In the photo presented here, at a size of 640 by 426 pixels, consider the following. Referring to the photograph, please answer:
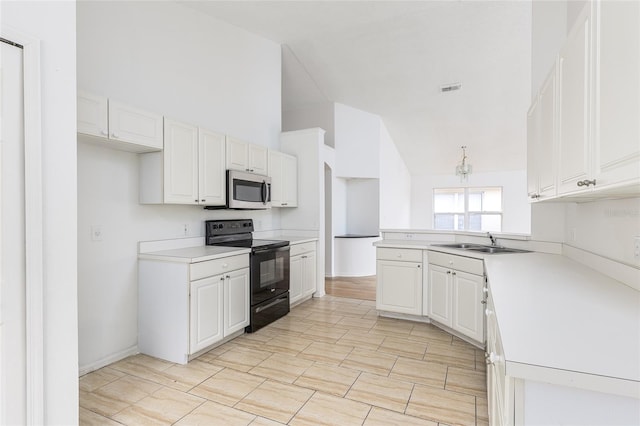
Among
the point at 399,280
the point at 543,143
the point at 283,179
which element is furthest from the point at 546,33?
the point at 283,179

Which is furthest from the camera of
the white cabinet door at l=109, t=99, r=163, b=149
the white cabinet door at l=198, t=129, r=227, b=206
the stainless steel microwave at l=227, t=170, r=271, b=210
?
the stainless steel microwave at l=227, t=170, r=271, b=210

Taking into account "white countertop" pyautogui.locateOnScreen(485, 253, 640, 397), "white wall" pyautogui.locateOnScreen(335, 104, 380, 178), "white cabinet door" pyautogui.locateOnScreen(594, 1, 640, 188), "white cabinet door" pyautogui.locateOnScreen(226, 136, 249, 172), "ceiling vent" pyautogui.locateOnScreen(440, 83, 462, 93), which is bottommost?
"white countertop" pyautogui.locateOnScreen(485, 253, 640, 397)

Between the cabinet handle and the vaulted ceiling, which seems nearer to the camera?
the cabinet handle

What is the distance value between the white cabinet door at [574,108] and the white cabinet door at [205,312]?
264 cm

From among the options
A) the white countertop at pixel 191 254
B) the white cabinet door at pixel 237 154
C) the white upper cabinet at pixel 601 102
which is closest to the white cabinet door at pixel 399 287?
the white countertop at pixel 191 254

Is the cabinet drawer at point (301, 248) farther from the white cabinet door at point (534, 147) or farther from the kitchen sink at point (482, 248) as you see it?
the white cabinet door at point (534, 147)

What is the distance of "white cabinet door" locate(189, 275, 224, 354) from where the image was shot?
279 cm

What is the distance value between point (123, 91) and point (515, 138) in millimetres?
7130

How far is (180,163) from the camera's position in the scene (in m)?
3.06

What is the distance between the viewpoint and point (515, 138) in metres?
6.97

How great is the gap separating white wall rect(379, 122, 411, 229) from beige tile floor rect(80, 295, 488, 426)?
406 centimetres

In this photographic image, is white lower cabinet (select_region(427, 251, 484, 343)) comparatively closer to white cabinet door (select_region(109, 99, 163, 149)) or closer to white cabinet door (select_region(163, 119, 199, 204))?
white cabinet door (select_region(163, 119, 199, 204))

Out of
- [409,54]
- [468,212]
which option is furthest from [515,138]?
[409,54]

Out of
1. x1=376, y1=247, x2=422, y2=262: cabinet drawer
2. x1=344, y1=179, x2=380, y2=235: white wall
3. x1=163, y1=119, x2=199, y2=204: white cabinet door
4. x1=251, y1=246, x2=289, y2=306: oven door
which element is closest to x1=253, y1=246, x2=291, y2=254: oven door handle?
x1=251, y1=246, x2=289, y2=306: oven door
